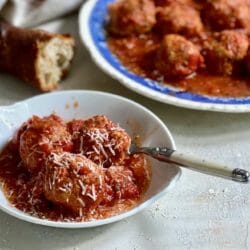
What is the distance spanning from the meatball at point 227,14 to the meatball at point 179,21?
57 mm

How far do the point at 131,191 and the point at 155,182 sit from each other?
80mm

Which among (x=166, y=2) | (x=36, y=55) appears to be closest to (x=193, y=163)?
(x=36, y=55)

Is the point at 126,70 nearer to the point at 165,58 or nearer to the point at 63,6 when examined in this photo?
the point at 165,58

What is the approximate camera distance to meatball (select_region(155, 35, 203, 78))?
2.10m

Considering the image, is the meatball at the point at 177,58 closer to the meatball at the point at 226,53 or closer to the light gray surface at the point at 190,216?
the meatball at the point at 226,53

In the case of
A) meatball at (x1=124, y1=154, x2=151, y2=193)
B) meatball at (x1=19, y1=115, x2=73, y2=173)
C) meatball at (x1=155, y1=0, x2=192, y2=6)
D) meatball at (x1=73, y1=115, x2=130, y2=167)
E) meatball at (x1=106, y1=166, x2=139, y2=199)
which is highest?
meatball at (x1=19, y1=115, x2=73, y2=173)

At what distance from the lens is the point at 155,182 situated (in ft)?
5.46

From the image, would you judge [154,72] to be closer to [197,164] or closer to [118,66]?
[118,66]

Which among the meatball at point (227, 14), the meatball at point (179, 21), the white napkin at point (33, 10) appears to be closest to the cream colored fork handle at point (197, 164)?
the meatball at point (179, 21)

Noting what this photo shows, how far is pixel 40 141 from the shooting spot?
1.65 metres

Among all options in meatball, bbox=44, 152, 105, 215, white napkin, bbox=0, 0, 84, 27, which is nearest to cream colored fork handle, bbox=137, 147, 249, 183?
meatball, bbox=44, 152, 105, 215

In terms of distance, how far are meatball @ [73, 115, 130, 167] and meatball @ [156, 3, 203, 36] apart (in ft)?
2.46

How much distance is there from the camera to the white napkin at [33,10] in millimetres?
2447

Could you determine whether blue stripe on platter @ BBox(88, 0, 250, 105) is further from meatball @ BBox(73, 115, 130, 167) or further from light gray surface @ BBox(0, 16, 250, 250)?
meatball @ BBox(73, 115, 130, 167)
